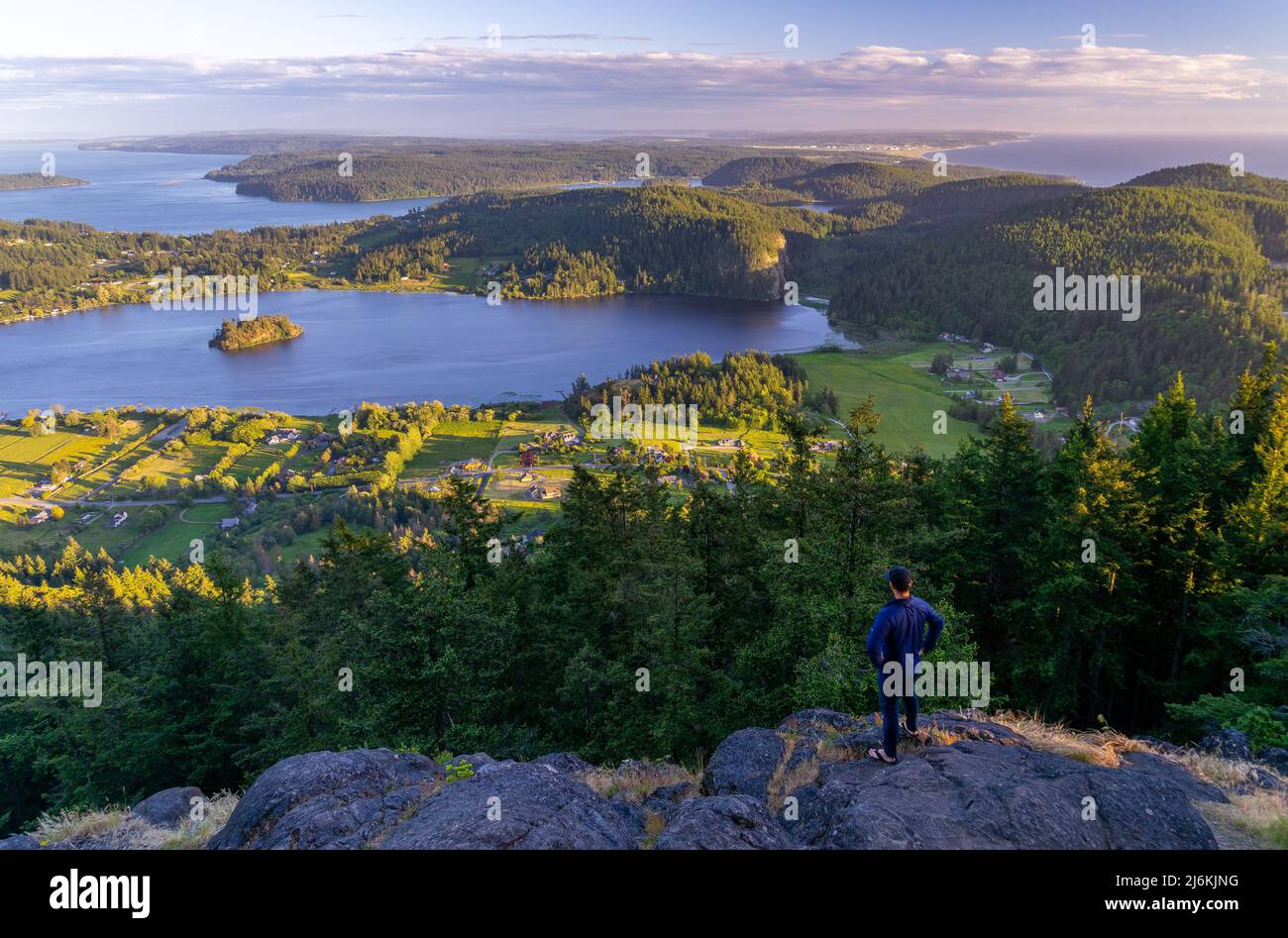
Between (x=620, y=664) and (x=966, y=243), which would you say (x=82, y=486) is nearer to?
(x=620, y=664)

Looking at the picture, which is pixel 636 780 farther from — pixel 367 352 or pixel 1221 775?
pixel 367 352

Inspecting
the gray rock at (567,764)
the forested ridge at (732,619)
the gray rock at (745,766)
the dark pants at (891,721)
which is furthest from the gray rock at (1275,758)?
the gray rock at (567,764)

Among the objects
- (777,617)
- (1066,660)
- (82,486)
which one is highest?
(777,617)

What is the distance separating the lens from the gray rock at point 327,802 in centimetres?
821

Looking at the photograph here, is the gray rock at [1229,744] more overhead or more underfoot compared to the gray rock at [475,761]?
more overhead

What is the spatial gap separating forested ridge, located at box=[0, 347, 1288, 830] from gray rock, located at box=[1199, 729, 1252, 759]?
52 cm

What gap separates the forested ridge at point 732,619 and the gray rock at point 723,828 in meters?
4.96

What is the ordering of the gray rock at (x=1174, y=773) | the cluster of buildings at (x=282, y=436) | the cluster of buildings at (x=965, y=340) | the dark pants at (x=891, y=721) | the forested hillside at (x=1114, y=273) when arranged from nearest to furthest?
the gray rock at (x=1174, y=773) < the dark pants at (x=891, y=721) < the cluster of buildings at (x=282, y=436) < the forested hillside at (x=1114, y=273) < the cluster of buildings at (x=965, y=340)

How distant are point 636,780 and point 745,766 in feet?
5.53

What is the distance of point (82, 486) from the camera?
8625cm

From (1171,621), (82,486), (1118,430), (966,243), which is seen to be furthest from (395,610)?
(966,243)

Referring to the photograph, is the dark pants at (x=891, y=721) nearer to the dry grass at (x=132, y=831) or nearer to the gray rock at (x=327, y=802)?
the gray rock at (x=327, y=802)

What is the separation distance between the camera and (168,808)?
1185 centimetres
